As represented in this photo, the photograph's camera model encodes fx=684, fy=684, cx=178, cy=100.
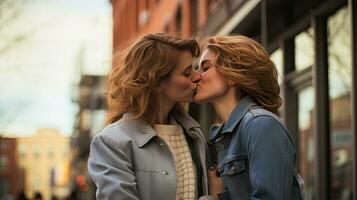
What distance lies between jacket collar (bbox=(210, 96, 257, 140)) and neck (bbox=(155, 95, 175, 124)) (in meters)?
0.34

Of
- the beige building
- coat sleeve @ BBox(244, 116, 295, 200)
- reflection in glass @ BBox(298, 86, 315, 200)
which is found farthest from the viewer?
the beige building

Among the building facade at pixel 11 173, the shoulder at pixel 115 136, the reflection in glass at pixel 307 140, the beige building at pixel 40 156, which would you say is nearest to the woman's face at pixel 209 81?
the shoulder at pixel 115 136

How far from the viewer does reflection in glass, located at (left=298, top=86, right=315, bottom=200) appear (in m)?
9.49

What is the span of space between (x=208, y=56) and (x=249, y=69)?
0.65 ft

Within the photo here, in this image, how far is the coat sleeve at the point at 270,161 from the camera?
2248 mm

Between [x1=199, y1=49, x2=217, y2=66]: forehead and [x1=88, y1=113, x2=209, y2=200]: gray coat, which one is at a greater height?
[x1=199, y1=49, x2=217, y2=66]: forehead

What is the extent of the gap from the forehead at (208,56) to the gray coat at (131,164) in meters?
0.34

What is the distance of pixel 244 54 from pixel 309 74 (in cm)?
733

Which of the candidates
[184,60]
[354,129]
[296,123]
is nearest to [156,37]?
[184,60]

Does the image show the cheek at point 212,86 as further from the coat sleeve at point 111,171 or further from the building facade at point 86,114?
the building facade at point 86,114

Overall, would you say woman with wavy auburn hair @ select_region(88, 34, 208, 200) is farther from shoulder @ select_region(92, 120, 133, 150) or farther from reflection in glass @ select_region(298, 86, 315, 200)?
reflection in glass @ select_region(298, 86, 315, 200)

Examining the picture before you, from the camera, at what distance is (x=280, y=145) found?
7.49 ft

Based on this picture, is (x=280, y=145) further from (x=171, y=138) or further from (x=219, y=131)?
(x=171, y=138)

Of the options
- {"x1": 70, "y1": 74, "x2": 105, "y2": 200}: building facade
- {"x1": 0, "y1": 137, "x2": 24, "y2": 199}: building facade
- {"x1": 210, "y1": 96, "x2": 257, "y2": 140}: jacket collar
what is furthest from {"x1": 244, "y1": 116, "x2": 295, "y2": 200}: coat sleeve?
{"x1": 0, "y1": 137, "x2": 24, "y2": 199}: building facade
